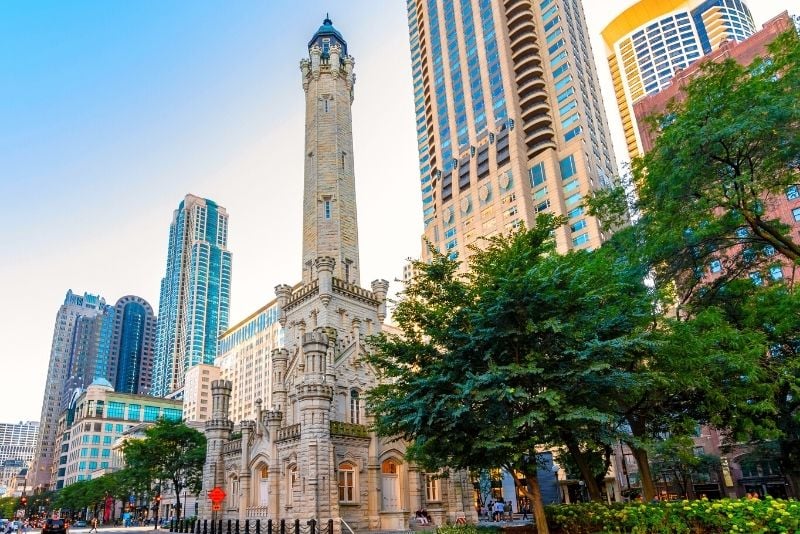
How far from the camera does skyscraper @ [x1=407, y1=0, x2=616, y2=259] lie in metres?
83.8

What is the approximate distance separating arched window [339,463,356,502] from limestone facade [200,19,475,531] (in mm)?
72

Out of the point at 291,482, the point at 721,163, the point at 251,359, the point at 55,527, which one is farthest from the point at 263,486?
the point at 251,359

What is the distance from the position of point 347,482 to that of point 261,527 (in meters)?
5.79

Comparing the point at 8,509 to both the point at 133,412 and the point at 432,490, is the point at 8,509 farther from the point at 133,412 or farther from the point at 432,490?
the point at 432,490

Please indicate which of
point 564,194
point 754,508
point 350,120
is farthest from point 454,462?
point 564,194

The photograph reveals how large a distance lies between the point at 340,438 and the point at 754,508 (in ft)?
72.5

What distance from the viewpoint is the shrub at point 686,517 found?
13078 mm

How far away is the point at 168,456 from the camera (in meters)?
49.6

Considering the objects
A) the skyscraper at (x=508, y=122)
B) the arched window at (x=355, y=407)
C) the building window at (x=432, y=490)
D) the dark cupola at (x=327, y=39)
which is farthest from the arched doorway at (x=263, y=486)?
the skyscraper at (x=508, y=122)

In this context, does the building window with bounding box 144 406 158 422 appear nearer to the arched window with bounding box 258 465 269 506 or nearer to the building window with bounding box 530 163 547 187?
the building window with bounding box 530 163 547 187

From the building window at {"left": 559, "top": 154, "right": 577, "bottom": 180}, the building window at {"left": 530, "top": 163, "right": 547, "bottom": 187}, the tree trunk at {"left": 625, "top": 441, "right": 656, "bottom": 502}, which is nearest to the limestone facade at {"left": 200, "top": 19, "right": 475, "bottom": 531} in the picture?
the tree trunk at {"left": 625, "top": 441, "right": 656, "bottom": 502}

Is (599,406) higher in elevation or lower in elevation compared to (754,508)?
higher

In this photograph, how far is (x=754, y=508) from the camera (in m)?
13.6

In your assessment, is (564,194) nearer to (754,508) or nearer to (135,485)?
(135,485)
